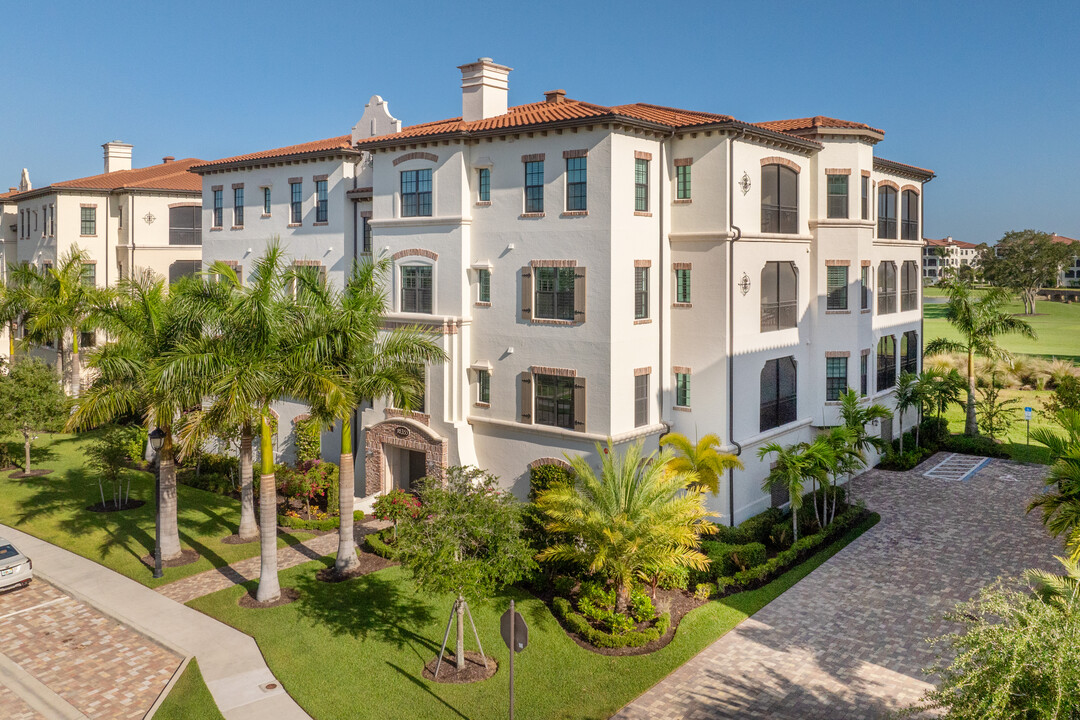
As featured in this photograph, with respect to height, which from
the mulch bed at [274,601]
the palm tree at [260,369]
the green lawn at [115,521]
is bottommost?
the mulch bed at [274,601]

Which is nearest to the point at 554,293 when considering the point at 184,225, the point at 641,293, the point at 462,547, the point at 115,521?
the point at 641,293

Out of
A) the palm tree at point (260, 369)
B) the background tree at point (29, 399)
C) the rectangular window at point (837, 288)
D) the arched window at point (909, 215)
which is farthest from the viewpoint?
the arched window at point (909, 215)

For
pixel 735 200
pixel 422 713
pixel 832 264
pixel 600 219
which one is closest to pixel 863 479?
pixel 832 264

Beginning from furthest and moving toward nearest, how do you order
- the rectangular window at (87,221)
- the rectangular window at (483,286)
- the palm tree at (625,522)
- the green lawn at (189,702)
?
the rectangular window at (87,221), the rectangular window at (483,286), the palm tree at (625,522), the green lawn at (189,702)

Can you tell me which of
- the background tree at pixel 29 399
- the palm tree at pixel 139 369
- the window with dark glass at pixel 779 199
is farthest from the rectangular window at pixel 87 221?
→ the window with dark glass at pixel 779 199

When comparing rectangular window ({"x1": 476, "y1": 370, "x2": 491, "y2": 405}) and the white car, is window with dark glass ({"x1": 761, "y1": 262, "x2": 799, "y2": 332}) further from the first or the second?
the white car

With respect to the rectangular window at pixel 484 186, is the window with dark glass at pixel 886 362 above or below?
below

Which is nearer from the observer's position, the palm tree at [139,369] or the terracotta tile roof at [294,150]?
the palm tree at [139,369]

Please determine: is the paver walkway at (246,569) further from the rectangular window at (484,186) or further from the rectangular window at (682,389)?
the rectangular window at (484,186)
